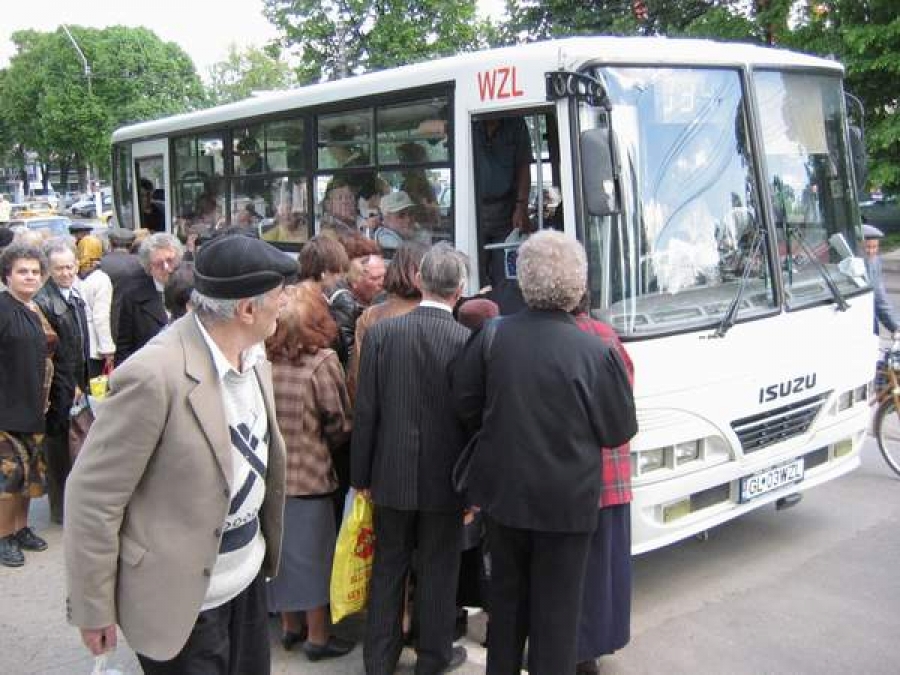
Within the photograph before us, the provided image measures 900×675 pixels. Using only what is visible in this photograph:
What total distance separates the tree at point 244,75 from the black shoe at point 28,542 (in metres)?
51.3

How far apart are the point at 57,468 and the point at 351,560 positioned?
307cm

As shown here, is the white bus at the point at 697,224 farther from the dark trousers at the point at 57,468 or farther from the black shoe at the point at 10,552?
the black shoe at the point at 10,552

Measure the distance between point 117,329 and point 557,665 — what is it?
12.9 feet

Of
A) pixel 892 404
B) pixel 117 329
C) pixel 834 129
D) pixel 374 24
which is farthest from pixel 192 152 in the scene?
pixel 374 24

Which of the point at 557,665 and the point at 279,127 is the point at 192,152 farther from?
the point at 557,665

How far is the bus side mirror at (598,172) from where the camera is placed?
4.38 meters

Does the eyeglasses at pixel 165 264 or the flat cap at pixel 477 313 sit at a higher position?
the eyeglasses at pixel 165 264

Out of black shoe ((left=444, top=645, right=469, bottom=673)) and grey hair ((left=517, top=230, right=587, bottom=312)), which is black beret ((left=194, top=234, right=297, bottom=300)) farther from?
black shoe ((left=444, top=645, right=469, bottom=673))

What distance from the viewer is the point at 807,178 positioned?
17.8 feet

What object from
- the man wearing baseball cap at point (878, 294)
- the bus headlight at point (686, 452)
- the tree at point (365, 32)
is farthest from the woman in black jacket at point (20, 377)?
the tree at point (365, 32)

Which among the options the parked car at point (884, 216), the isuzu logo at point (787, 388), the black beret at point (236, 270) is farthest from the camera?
the parked car at point (884, 216)

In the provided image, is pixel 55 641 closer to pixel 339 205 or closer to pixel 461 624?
pixel 461 624

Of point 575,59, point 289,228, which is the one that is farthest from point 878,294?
point 289,228

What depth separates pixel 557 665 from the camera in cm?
346
